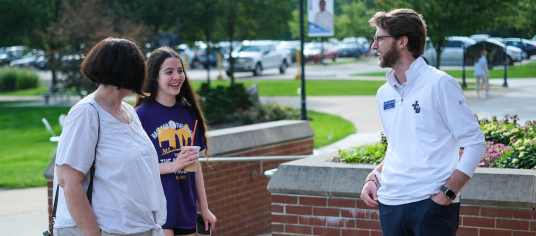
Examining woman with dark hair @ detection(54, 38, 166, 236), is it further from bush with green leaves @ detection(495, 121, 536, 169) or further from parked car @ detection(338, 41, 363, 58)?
parked car @ detection(338, 41, 363, 58)

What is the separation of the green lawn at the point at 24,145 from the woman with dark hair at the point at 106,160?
6989mm

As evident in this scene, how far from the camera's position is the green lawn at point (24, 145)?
9.32m

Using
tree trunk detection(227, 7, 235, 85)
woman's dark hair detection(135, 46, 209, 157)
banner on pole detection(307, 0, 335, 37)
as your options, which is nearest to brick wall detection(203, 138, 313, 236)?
woman's dark hair detection(135, 46, 209, 157)

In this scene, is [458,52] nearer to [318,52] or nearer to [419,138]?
[419,138]

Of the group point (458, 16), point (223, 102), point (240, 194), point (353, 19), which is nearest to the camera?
point (240, 194)

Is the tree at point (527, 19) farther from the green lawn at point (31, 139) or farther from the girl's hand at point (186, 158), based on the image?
the green lawn at point (31, 139)

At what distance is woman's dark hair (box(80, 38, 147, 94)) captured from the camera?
2.45 metres

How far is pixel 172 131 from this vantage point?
3604mm

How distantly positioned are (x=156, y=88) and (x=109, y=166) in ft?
4.36

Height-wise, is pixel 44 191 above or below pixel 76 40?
below

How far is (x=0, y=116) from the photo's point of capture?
1827 centimetres

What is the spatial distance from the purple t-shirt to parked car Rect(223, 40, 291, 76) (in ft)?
98.3

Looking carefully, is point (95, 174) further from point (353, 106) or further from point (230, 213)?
point (353, 106)

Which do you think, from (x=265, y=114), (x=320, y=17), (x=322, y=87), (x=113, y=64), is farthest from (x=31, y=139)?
(x=322, y=87)
